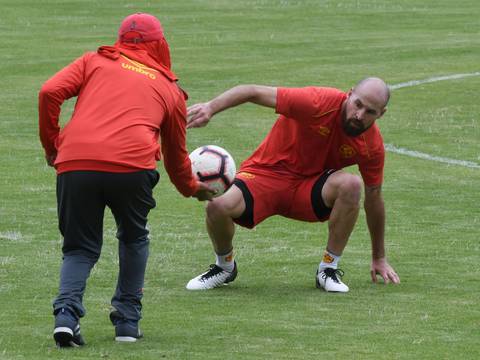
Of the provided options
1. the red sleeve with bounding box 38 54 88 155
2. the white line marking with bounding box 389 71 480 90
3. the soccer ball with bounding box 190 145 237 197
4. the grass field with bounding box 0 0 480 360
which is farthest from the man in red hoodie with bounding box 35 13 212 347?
the white line marking with bounding box 389 71 480 90

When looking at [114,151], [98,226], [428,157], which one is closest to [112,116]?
[114,151]

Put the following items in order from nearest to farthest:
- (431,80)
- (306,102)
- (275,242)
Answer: (306,102) < (275,242) < (431,80)

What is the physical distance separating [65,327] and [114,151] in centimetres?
90

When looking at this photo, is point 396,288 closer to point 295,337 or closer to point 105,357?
point 295,337

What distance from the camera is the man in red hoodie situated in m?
7.14

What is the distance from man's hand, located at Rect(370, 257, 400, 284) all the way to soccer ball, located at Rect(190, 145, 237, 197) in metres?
1.33

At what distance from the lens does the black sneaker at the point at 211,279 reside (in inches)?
357

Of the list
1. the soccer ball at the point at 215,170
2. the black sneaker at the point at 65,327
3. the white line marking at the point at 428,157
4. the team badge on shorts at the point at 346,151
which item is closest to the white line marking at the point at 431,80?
the white line marking at the point at 428,157

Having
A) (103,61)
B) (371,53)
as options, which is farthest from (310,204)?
(371,53)

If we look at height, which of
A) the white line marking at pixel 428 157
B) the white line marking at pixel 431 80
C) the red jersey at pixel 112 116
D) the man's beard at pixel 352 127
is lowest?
the white line marking at pixel 431 80

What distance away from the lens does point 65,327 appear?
7.07 metres

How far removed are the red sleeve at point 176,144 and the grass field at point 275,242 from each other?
0.87m

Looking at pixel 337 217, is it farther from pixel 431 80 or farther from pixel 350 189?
pixel 431 80

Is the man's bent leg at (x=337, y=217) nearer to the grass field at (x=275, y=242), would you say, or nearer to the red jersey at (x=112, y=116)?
the grass field at (x=275, y=242)
